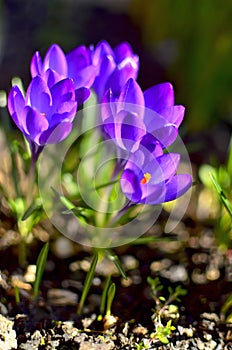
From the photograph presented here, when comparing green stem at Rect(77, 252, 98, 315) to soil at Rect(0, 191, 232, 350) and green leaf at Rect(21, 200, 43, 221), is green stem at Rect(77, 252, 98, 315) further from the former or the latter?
green leaf at Rect(21, 200, 43, 221)

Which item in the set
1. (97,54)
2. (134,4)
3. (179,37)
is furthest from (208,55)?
(97,54)

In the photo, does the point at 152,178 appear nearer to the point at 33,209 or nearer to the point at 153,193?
the point at 153,193

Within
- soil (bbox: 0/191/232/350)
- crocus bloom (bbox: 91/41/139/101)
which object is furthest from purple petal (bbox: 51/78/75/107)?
soil (bbox: 0/191/232/350)

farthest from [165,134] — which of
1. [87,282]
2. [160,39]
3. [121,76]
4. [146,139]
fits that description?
[160,39]

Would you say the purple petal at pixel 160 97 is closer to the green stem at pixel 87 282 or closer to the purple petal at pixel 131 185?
the purple petal at pixel 131 185

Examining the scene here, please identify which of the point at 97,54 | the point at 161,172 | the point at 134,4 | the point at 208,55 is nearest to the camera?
the point at 161,172

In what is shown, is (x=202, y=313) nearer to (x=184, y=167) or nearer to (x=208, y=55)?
(x=184, y=167)
